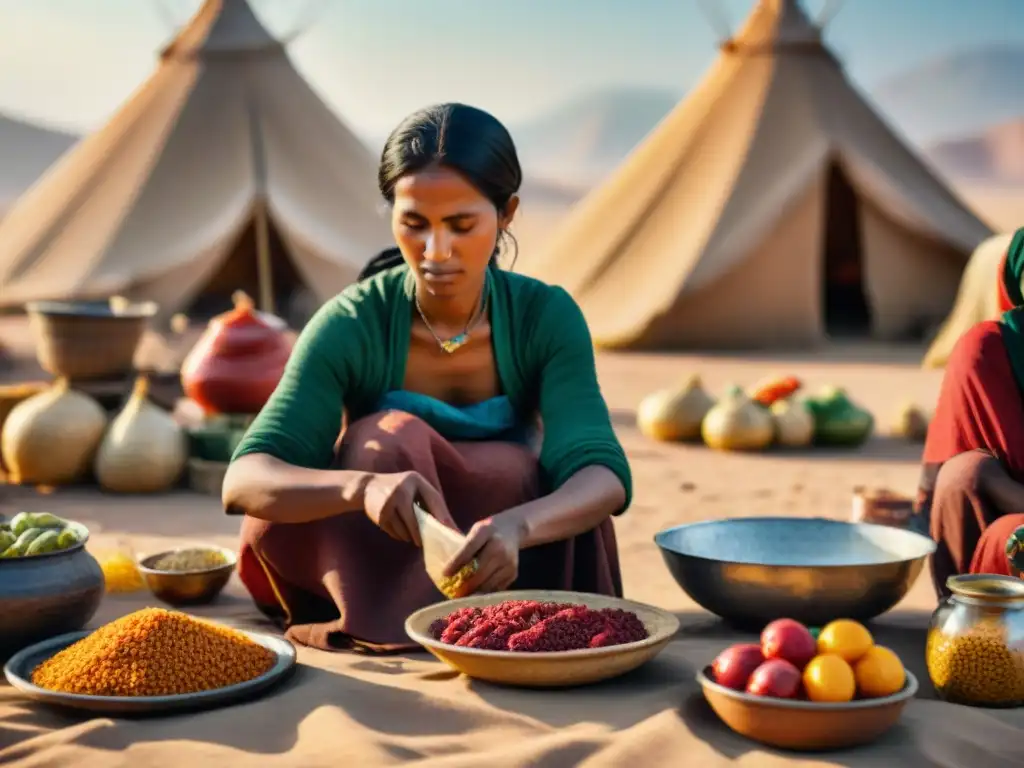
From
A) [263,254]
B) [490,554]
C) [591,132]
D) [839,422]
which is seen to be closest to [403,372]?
[490,554]

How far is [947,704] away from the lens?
2568 mm

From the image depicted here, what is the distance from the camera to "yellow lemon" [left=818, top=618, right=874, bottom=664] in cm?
238

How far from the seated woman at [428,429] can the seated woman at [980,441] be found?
77cm

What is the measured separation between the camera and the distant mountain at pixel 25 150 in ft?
219

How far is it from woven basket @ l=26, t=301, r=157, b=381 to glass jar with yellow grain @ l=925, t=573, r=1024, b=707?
4444mm

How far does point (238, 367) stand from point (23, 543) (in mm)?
2692

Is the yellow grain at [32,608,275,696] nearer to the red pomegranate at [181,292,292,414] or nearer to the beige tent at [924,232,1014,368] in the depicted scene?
the red pomegranate at [181,292,292,414]

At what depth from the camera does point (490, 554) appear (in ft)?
8.63

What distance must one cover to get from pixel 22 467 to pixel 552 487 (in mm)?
3173

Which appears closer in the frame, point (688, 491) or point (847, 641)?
point (847, 641)

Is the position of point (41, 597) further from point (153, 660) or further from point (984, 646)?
point (984, 646)

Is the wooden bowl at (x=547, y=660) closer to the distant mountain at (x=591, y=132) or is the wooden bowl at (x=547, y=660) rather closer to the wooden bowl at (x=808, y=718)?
the wooden bowl at (x=808, y=718)

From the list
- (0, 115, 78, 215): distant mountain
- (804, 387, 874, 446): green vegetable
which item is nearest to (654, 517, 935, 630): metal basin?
(804, 387, 874, 446): green vegetable

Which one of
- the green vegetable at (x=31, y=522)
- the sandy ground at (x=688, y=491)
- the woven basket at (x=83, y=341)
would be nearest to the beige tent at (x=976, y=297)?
the sandy ground at (x=688, y=491)
